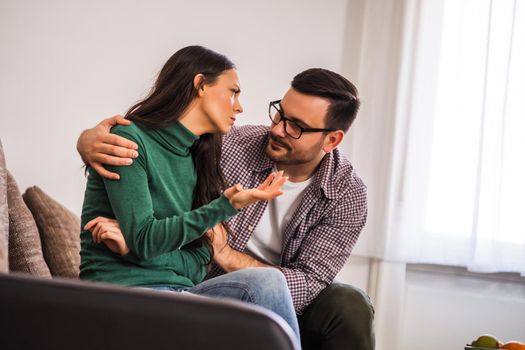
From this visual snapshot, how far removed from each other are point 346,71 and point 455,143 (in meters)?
0.61

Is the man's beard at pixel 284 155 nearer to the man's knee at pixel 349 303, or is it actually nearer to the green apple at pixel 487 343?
the man's knee at pixel 349 303

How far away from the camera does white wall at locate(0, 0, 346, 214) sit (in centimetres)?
294

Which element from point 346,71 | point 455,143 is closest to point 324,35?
point 346,71

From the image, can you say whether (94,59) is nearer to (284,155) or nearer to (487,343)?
(284,155)

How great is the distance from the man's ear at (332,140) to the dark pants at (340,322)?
0.50m

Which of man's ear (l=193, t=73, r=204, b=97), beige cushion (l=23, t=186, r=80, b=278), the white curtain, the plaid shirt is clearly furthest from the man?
the white curtain

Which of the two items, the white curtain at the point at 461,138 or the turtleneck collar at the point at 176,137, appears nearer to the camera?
the turtleneck collar at the point at 176,137

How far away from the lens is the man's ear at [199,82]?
169 cm

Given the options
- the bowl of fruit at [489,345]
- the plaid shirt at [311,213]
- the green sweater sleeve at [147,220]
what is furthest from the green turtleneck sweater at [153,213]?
the bowl of fruit at [489,345]

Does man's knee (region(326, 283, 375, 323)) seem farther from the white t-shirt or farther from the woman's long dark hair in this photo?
the woman's long dark hair

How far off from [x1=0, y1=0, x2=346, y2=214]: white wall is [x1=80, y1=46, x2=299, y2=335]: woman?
4.50 ft

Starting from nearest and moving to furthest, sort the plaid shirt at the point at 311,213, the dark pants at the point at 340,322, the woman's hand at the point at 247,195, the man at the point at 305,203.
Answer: the woman's hand at the point at 247,195 < the dark pants at the point at 340,322 < the man at the point at 305,203 < the plaid shirt at the point at 311,213

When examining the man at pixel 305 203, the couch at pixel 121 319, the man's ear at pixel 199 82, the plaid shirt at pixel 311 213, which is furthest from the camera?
the plaid shirt at pixel 311 213

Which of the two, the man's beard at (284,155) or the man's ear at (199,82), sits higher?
the man's ear at (199,82)
